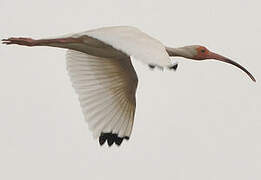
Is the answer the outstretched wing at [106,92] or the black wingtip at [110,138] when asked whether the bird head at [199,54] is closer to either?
the outstretched wing at [106,92]

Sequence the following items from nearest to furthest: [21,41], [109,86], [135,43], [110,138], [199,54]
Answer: [135,43], [21,41], [110,138], [199,54], [109,86]

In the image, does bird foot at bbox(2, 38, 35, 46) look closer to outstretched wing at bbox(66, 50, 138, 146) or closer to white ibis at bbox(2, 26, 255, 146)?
white ibis at bbox(2, 26, 255, 146)

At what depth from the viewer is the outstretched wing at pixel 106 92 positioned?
1496 cm

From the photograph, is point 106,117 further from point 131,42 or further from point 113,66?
point 131,42

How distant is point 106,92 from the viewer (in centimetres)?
1538

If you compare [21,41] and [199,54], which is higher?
[21,41]

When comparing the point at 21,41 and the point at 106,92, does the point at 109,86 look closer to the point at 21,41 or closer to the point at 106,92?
the point at 106,92

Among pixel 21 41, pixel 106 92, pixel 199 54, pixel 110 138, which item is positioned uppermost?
pixel 21 41

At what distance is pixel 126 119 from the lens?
1502cm

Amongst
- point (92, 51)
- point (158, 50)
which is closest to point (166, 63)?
point (158, 50)

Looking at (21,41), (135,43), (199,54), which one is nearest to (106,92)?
(199,54)

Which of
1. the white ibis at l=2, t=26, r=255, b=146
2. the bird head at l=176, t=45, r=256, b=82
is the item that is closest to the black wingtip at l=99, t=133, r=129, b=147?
the white ibis at l=2, t=26, r=255, b=146

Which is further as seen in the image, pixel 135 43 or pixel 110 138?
pixel 110 138

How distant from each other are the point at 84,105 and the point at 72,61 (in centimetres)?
90
